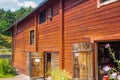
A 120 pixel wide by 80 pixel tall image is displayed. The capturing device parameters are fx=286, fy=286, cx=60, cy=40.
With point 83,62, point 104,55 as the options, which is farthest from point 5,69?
point 83,62

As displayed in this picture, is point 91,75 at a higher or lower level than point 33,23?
lower

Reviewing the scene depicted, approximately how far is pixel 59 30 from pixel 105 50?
109 inches

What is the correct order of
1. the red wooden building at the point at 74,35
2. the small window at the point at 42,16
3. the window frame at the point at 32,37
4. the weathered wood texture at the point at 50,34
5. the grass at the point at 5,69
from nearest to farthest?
1. the red wooden building at the point at 74,35
2. the weathered wood texture at the point at 50,34
3. the small window at the point at 42,16
4. the window frame at the point at 32,37
5. the grass at the point at 5,69

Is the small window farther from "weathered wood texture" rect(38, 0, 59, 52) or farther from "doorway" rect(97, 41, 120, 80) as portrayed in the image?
"doorway" rect(97, 41, 120, 80)

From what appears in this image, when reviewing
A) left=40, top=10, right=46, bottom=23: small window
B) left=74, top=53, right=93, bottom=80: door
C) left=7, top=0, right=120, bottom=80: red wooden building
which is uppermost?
left=40, top=10, right=46, bottom=23: small window

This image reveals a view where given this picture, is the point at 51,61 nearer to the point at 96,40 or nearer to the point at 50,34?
the point at 50,34

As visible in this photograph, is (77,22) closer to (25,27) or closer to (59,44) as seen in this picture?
(59,44)

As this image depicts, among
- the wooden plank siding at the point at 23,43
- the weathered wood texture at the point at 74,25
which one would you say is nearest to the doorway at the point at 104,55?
the weathered wood texture at the point at 74,25

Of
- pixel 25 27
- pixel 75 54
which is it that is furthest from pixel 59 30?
pixel 25 27

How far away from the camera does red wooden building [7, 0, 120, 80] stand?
10531 mm

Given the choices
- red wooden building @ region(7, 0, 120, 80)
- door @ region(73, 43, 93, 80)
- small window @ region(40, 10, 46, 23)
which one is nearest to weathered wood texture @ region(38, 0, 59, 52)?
red wooden building @ region(7, 0, 120, 80)

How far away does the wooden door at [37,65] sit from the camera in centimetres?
1752

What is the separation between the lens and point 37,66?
17672 mm

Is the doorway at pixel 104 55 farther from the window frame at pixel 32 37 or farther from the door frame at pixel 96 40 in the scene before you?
the window frame at pixel 32 37
